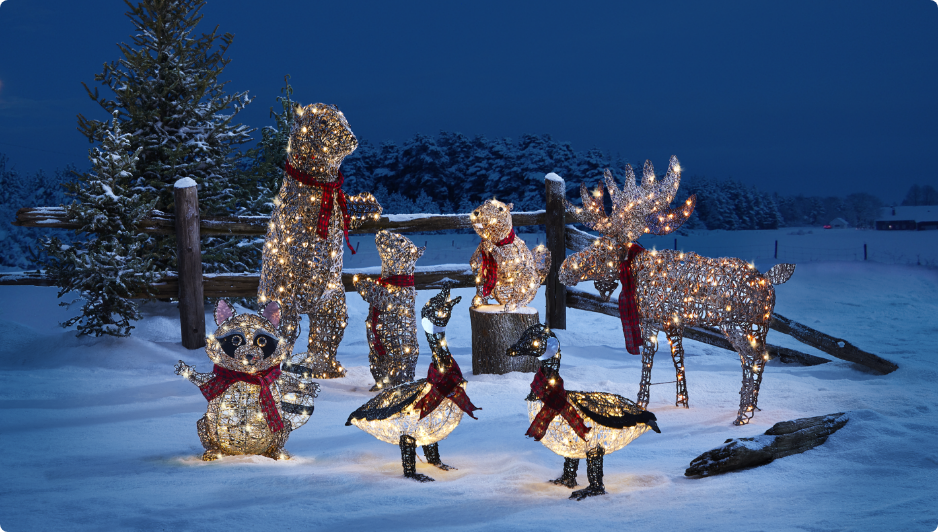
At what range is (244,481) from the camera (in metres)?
3.25

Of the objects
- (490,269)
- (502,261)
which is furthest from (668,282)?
(490,269)

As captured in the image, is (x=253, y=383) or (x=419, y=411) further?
(x=253, y=383)

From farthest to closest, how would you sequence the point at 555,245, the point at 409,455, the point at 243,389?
the point at 555,245
the point at 243,389
the point at 409,455

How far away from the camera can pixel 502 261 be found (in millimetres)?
6078

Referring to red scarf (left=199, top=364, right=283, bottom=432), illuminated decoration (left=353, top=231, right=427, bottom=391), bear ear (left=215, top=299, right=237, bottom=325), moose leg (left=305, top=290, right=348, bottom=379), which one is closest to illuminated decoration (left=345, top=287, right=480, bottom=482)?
red scarf (left=199, top=364, right=283, bottom=432)

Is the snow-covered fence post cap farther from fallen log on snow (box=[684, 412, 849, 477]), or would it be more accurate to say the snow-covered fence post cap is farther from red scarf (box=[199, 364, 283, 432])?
fallen log on snow (box=[684, 412, 849, 477])

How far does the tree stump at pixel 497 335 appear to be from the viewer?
236 inches

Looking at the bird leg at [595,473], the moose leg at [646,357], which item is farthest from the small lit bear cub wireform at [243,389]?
the moose leg at [646,357]

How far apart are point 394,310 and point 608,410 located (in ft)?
8.11

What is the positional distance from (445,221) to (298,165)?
2.34m

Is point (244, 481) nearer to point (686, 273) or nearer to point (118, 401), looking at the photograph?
point (118, 401)

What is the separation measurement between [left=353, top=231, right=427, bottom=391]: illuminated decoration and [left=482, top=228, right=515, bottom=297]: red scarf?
0.97 meters

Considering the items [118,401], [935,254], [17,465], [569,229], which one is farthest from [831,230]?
[17,465]

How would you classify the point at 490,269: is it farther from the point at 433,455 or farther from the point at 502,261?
the point at 433,455
